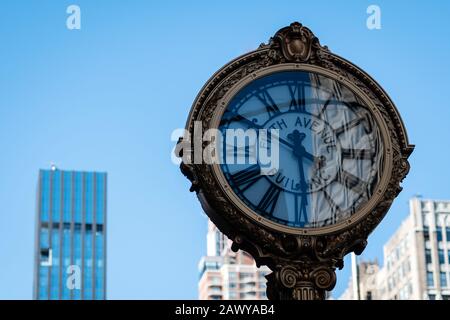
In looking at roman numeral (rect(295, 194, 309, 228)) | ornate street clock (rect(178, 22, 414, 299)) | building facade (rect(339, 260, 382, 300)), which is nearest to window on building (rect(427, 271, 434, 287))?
building facade (rect(339, 260, 382, 300))

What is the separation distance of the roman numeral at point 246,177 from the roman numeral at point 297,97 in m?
0.68

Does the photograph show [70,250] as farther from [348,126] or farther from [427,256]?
[348,126]

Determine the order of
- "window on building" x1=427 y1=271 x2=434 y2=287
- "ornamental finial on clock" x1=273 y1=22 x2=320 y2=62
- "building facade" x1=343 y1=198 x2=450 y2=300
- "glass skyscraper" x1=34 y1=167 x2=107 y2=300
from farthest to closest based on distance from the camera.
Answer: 1. "glass skyscraper" x1=34 y1=167 x2=107 y2=300
2. "window on building" x1=427 y1=271 x2=434 y2=287
3. "building facade" x1=343 y1=198 x2=450 y2=300
4. "ornamental finial on clock" x1=273 y1=22 x2=320 y2=62

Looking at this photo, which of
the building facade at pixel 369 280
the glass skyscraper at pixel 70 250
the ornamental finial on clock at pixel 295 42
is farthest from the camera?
the glass skyscraper at pixel 70 250

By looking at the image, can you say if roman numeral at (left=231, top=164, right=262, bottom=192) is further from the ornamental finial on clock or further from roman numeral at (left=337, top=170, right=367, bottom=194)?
the ornamental finial on clock

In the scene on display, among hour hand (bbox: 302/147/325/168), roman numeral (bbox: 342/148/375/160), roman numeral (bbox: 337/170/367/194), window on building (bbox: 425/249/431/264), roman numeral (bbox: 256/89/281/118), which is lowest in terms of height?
roman numeral (bbox: 337/170/367/194)

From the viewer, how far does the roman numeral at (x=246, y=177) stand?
10.1 m

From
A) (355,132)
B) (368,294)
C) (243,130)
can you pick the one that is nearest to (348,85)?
(355,132)

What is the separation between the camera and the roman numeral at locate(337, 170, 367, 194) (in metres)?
10.4

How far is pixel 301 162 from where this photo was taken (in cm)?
1031

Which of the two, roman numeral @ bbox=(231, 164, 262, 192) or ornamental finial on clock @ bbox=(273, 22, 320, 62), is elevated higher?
ornamental finial on clock @ bbox=(273, 22, 320, 62)

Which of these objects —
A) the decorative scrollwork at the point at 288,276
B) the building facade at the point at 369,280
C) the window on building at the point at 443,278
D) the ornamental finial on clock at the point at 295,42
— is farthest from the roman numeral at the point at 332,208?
the building facade at the point at 369,280

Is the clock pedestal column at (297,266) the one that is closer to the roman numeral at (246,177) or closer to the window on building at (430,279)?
the roman numeral at (246,177)

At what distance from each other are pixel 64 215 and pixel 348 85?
189m
